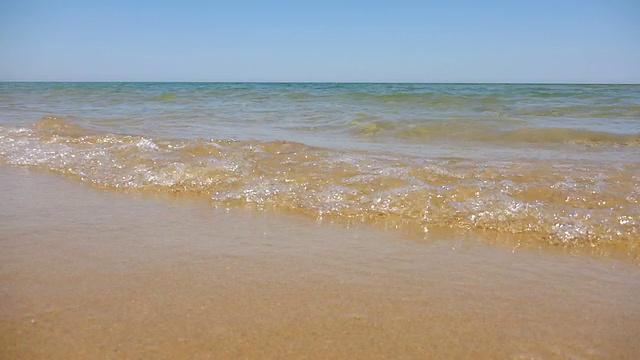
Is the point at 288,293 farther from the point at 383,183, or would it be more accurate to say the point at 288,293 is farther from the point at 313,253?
the point at 383,183

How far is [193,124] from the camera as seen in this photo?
303 inches

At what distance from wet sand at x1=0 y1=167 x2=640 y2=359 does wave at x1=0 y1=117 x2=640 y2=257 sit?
33 centimetres

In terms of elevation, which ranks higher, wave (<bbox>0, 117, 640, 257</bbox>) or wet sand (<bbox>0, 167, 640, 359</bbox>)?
wave (<bbox>0, 117, 640, 257</bbox>)

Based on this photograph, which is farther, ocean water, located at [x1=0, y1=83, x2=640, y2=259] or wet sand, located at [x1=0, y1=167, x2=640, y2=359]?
ocean water, located at [x1=0, y1=83, x2=640, y2=259]

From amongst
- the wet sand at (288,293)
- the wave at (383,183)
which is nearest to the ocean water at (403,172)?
the wave at (383,183)

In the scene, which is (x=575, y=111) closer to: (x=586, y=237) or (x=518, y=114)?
(x=518, y=114)

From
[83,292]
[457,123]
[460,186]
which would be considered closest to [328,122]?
[457,123]

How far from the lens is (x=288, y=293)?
1.92 metres

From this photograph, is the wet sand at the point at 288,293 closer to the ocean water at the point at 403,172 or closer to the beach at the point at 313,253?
the beach at the point at 313,253

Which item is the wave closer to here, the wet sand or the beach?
the beach

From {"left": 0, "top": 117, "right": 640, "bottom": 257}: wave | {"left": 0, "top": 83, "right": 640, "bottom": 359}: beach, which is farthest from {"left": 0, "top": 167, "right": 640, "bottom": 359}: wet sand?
{"left": 0, "top": 117, "right": 640, "bottom": 257}: wave

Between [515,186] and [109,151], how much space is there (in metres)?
3.67

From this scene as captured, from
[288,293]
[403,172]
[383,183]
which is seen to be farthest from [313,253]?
[403,172]

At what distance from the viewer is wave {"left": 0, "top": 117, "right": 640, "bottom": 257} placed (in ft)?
9.26
